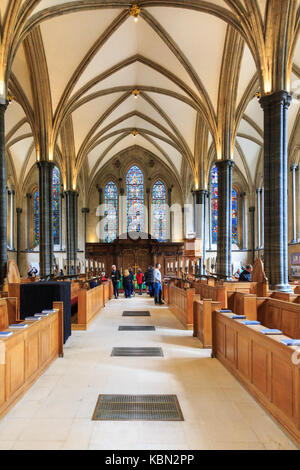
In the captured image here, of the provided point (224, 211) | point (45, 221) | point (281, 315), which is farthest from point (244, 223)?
point (281, 315)

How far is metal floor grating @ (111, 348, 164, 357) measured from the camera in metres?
6.54

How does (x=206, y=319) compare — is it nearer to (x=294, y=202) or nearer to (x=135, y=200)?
(x=294, y=202)

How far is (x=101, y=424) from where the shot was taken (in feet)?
12.1

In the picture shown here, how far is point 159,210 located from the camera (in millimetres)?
28797

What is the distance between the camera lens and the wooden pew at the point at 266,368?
3.29 meters

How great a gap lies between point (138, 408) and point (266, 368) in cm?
139

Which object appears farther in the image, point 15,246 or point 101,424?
point 15,246

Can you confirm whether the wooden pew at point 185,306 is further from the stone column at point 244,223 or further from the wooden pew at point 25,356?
the stone column at point 244,223

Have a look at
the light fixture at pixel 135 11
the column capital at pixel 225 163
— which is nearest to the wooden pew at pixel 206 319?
the column capital at pixel 225 163

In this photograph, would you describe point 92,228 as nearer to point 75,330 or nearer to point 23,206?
point 23,206

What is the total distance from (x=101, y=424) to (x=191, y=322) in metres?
5.69

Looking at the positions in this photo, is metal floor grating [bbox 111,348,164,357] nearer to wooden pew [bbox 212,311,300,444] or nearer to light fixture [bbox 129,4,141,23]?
wooden pew [bbox 212,311,300,444]

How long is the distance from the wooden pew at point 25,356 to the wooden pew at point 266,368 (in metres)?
2.60
